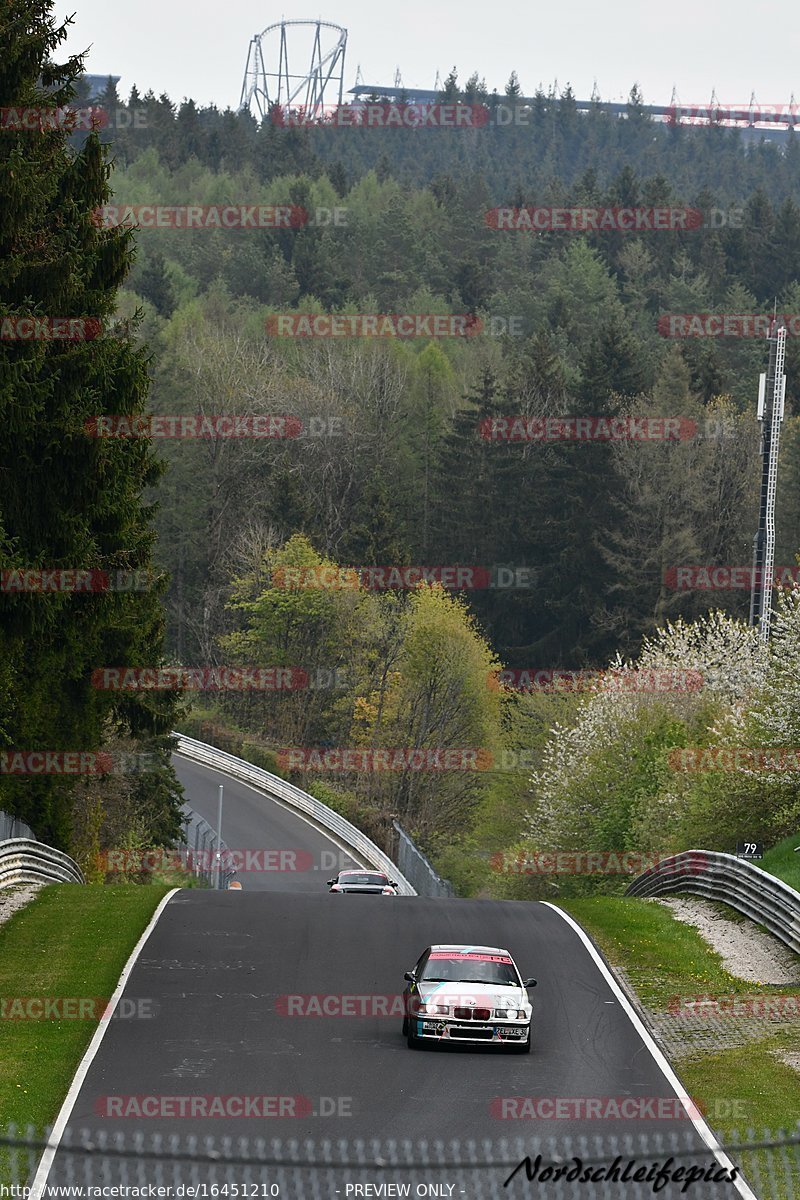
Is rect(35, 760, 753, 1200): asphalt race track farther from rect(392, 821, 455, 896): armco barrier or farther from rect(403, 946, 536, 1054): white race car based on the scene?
rect(392, 821, 455, 896): armco barrier

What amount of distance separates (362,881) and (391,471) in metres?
68.0

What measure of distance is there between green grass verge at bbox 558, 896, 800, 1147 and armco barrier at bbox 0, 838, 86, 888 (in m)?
10.5

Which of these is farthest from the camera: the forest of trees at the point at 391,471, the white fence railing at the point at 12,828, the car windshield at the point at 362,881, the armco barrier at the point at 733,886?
the car windshield at the point at 362,881

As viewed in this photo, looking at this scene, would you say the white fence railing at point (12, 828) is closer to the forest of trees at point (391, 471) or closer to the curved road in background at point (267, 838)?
the forest of trees at point (391, 471)

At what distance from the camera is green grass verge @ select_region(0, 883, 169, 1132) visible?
16.0m

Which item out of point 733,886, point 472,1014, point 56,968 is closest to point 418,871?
point 733,886

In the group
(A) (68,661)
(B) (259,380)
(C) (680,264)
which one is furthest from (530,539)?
(A) (68,661)

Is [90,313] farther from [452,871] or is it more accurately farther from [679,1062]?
[452,871]

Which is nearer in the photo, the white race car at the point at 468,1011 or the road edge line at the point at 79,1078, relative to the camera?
the road edge line at the point at 79,1078

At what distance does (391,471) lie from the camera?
344ft

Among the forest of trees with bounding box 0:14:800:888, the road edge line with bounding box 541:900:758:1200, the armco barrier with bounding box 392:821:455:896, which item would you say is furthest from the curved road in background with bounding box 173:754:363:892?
the road edge line with bounding box 541:900:758:1200

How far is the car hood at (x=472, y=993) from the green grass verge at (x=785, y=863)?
35.9ft

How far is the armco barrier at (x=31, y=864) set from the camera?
96.8 feet

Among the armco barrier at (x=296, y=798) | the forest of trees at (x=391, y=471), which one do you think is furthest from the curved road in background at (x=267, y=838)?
the forest of trees at (x=391, y=471)
